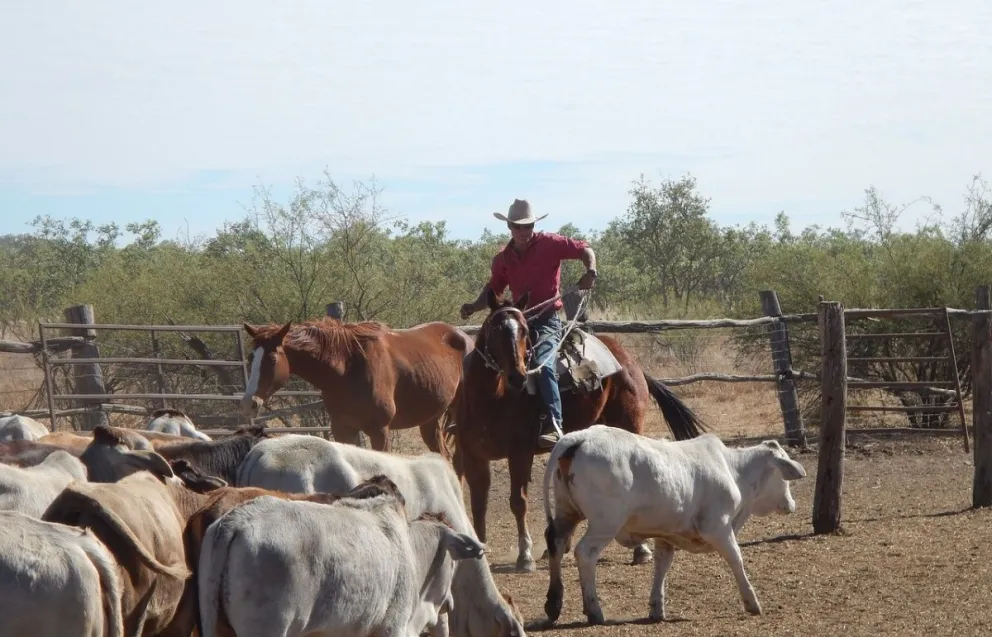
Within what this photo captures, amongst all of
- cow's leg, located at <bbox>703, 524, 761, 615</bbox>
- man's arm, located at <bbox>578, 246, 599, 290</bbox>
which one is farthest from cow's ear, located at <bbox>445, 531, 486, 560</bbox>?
man's arm, located at <bbox>578, 246, 599, 290</bbox>

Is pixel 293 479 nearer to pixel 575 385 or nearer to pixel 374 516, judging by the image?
pixel 374 516

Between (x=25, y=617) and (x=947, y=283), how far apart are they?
16.4m

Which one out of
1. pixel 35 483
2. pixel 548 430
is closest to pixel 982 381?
pixel 548 430

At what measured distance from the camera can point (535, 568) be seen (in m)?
9.40

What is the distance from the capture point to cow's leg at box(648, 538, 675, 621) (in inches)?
298

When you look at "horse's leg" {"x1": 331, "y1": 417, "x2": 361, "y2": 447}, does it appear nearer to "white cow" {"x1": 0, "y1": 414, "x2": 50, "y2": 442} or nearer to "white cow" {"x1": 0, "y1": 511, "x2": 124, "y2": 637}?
"white cow" {"x1": 0, "y1": 414, "x2": 50, "y2": 442}

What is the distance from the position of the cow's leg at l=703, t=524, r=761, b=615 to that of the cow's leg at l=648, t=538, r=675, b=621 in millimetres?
260

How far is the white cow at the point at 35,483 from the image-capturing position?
588 centimetres

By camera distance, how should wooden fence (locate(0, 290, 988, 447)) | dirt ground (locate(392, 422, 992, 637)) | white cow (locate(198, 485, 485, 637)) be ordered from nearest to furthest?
white cow (locate(198, 485, 485, 637)), dirt ground (locate(392, 422, 992, 637)), wooden fence (locate(0, 290, 988, 447))

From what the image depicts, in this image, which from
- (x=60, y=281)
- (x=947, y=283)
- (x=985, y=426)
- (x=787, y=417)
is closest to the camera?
(x=985, y=426)

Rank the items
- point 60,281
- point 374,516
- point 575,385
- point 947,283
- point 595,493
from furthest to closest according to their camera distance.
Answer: point 60,281
point 947,283
point 575,385
point 595,493
point 374,516

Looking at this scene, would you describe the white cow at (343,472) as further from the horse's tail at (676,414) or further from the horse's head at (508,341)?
the horse's tail at (676,414)

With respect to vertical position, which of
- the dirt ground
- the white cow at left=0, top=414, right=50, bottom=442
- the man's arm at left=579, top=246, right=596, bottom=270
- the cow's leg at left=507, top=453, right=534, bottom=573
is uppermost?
the man's arm at left=579, top=246, right=596, bottom=270

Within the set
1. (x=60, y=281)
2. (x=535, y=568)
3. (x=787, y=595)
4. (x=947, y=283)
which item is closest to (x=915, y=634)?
(x=787, y=595)
